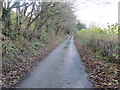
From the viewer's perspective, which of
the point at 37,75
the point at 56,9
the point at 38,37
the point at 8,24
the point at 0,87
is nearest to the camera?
the point at 0,87

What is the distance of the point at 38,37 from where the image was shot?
2416 cm

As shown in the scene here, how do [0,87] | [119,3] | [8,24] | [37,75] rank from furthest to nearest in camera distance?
[8,24] < [119,3] < [37,75] < [0,87]

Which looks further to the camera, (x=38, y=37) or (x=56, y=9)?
(x=38, y=37)

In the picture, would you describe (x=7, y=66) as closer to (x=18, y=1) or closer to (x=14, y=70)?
(x=14, y=70)

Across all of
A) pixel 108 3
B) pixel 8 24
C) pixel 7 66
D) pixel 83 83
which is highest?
pixel 108 3

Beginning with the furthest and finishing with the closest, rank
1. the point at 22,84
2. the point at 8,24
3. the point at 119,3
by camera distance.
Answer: the point at 8,24
the point at 119,3
the point at 22,84

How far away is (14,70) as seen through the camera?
→ 7594mm

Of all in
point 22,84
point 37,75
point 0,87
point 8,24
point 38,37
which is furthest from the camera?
point 38,37

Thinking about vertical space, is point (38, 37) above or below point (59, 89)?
above

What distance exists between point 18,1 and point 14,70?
6.20m

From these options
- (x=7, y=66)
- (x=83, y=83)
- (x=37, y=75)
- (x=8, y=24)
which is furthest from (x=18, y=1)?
(x=83, y=83)

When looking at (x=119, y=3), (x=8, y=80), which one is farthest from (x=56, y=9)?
(x=8, y=80)

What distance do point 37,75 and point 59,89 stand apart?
6.77 feet

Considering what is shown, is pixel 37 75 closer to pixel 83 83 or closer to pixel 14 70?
pixel 14 70
